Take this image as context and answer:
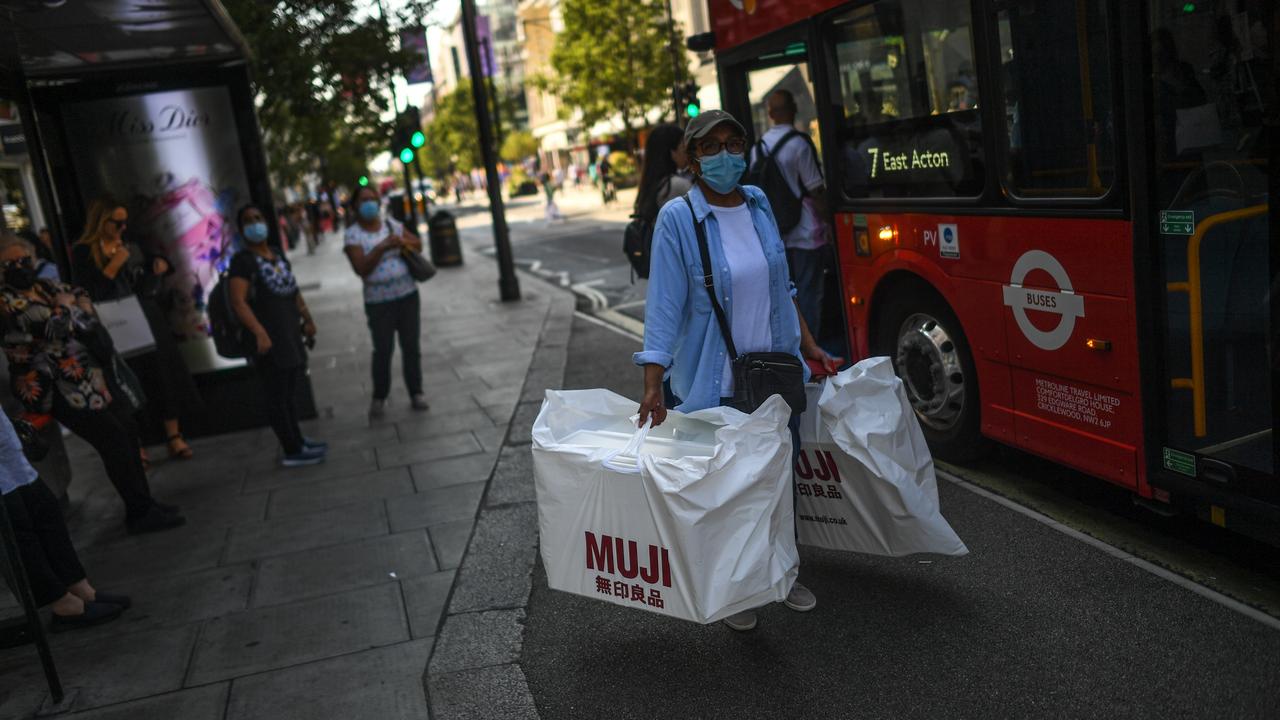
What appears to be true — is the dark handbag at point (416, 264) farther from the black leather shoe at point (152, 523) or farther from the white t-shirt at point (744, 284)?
the white t-shirt at point (744, 284)

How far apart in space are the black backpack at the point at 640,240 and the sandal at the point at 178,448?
3644mm


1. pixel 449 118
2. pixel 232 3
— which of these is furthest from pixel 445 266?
pixel 449 118

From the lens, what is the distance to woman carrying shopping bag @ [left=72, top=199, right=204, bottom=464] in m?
7.25

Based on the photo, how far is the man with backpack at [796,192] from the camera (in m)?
6.67

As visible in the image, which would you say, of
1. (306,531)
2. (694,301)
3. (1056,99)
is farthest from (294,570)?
(1056,99)

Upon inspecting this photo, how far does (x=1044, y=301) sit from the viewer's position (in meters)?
4.49

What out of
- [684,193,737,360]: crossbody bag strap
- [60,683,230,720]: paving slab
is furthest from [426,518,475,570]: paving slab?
[684,193,737,360]: crossbody bag strap

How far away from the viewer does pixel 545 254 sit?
77.6 ft

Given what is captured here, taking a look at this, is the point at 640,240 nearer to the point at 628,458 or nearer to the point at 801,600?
the point at 801,600

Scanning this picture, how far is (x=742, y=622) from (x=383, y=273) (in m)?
4.78

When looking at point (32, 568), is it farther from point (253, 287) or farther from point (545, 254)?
point (545, 254)

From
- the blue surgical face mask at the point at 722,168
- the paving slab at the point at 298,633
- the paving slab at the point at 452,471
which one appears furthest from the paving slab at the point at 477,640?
the paving slab at the point at 452,471

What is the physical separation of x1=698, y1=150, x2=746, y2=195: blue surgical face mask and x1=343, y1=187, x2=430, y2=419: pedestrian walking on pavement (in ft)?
14.3

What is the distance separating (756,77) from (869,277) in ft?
7.66
